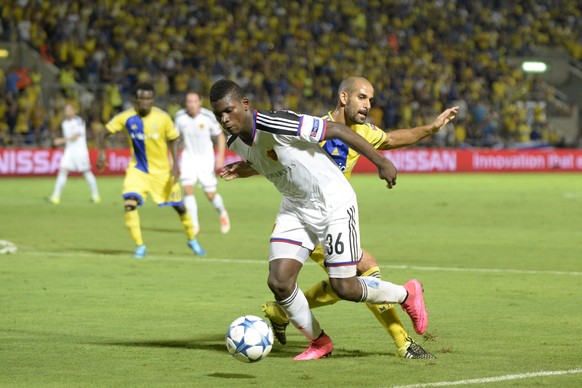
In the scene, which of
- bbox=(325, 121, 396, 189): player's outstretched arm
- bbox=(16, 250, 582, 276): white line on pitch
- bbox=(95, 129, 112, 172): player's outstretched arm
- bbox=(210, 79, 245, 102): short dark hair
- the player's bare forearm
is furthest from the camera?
bbox=(95, 129, 112, 172): player's outstretched arm

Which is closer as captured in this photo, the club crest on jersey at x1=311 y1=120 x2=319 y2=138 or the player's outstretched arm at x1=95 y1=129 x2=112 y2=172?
the club crest on jersey at x1=311 y1=120 x2=319 y2=138

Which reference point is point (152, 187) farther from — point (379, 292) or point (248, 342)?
point (248, 342)

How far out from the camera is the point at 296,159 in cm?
743

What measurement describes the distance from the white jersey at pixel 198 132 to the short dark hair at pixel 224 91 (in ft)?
35.1

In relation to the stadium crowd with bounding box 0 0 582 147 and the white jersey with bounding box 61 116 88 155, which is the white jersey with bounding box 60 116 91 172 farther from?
the stadium crowd with bounding box 0 0 582 147

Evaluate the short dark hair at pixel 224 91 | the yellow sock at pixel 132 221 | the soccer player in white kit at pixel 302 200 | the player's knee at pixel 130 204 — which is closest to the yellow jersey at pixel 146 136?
the player's knee at pixel 130 204

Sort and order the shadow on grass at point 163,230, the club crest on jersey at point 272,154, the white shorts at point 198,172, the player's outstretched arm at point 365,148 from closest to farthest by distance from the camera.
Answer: the player's outstretched arm at point 365,148, the club crest on jersey at point 272,154, the white shorts at point 198,172, the shadow on grass at point 163,230

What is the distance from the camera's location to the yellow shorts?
47.3 feet

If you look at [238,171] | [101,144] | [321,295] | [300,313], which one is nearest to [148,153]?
[101,144]

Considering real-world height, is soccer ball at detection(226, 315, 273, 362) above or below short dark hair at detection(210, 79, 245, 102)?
below

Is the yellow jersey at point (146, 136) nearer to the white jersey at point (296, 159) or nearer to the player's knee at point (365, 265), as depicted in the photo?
the player's knee at point (365, 265)

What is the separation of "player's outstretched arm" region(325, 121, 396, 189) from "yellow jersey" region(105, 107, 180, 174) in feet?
25.5

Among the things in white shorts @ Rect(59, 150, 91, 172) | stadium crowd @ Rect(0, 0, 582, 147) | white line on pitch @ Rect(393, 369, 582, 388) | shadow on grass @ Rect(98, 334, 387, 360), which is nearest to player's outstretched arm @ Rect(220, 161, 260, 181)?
shadow on grass @ Rect(98, 334, 387, 360)

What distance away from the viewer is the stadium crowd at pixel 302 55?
34594 millimetres
